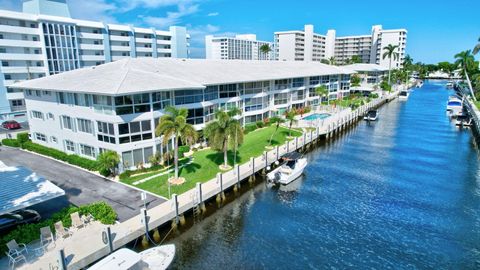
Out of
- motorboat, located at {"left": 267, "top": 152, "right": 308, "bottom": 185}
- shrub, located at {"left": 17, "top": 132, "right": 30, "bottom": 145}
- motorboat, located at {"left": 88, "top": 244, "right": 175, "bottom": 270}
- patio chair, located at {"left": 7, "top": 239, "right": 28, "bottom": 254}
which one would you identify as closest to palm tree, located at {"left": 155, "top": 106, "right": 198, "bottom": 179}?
motorboat, located at {"left": 267, "top": 152, "right": 308, "bottom": 185}

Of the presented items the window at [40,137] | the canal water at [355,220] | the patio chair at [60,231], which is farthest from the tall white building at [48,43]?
the canal water at [355,220]

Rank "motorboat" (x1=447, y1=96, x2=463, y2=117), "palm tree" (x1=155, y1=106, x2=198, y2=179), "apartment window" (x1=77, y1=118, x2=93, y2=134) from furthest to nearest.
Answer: "motorboat" (x1=447, y1=96, x2=463, y2=117), "apartment window" (x1=77, y1=118, x2=93, y2=134), "palm tree" (x1=155, y1=106, x2=198, y2=179)

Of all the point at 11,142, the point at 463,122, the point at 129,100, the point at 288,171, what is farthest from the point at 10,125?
the point at 463,122

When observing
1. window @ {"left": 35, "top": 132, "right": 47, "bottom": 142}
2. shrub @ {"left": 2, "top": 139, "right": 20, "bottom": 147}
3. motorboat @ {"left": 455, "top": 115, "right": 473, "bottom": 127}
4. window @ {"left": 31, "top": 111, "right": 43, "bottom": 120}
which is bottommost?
motorboat @ {"left": 455, "top": 115, "right": 473, "bottom": 127}

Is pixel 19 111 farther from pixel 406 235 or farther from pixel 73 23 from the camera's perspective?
pixel 406 235

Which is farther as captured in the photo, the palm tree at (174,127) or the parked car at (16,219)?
the palm tree at (174,127)

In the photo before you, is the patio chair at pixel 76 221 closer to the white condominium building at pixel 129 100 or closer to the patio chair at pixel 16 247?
the patio chair at pixel 16 247

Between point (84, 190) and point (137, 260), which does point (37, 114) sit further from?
point (137, 260)

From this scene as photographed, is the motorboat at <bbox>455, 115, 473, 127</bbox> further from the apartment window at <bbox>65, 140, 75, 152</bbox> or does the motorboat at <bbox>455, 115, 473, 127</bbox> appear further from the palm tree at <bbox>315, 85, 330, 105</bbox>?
the apartment window at <bbox>65, 140, 75, 152</bbox>
